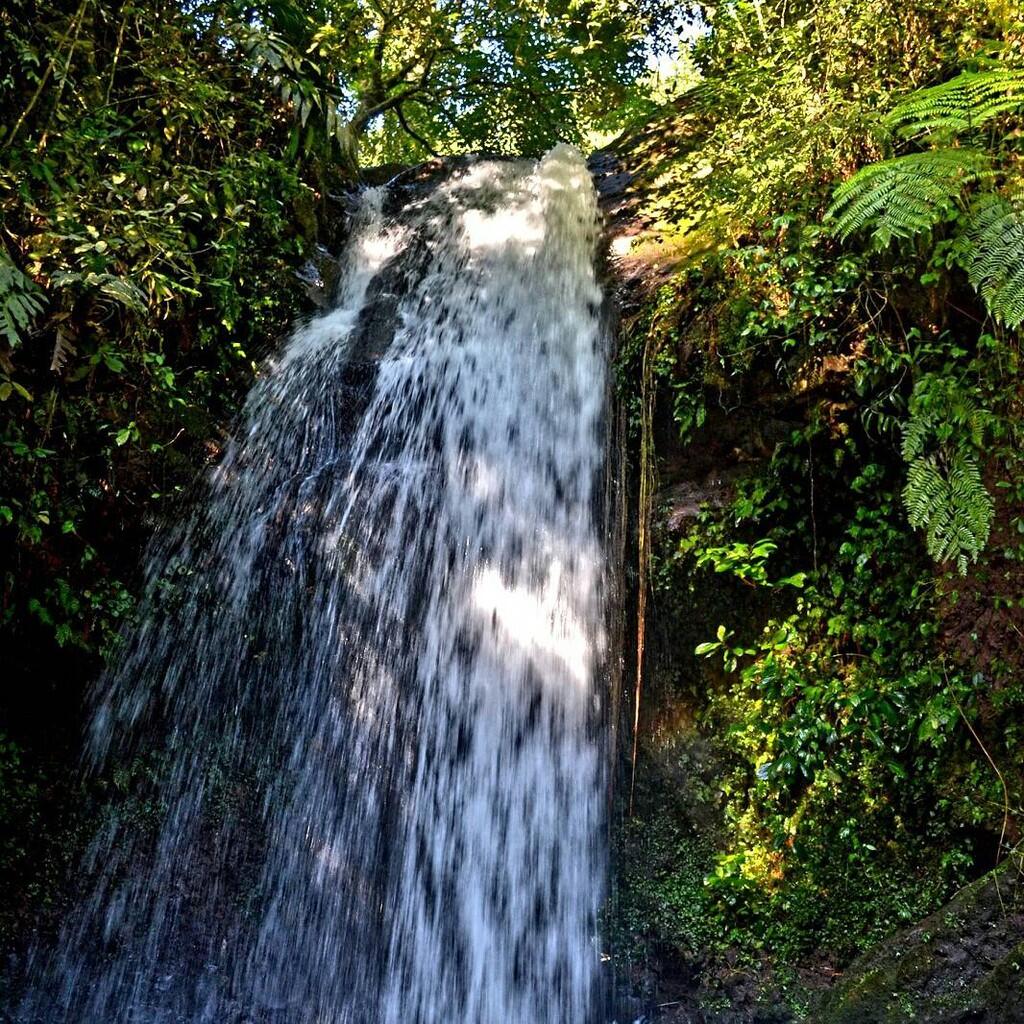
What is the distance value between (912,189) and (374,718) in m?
3.86

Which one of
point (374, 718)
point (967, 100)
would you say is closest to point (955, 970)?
point (374, 718)

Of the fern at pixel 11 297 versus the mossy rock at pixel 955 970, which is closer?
the mossy rock at pixel 955 970

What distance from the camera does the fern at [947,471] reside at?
154 inches

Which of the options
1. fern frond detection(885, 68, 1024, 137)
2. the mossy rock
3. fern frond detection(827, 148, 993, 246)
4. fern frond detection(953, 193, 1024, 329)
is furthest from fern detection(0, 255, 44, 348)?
the mossy rock

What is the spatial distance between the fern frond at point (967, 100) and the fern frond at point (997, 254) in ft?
1.22

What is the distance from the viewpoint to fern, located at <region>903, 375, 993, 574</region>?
390 centimetres

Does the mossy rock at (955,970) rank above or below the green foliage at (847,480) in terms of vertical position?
below

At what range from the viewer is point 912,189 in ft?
12.8

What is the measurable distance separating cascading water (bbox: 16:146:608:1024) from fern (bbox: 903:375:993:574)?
194 centimetres

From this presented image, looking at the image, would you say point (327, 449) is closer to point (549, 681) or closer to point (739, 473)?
point (549, 681)

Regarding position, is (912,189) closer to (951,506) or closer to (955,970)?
(951,506)

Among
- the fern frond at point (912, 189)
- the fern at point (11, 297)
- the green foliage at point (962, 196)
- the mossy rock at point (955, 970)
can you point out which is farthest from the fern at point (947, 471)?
the fern at point (11, 297)

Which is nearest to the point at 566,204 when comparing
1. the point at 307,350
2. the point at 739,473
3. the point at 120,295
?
the point at 307,350

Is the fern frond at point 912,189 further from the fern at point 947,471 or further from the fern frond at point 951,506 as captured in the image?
the fern frond at point 951,506
